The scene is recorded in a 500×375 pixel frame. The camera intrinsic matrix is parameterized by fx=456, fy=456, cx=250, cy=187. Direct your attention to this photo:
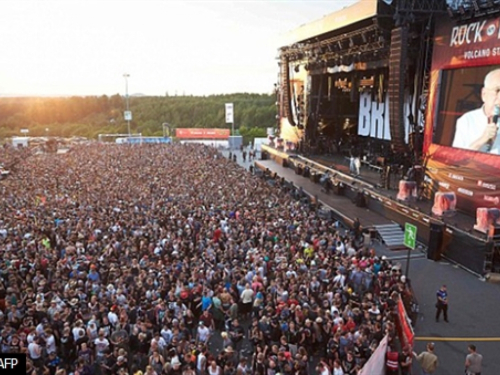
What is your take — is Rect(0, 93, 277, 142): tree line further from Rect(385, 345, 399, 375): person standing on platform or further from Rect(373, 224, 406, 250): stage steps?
Rect(385, 345, 399, 375): person standing on platform

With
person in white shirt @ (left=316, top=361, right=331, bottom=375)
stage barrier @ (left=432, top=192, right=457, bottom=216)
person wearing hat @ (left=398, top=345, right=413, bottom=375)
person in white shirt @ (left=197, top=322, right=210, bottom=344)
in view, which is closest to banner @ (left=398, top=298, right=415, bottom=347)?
person wearing hat @ (left=398, top=345, right=413, bottom=375)

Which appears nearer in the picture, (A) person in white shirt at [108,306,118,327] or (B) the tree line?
(A) person in white shirt at [108,306,118,327]

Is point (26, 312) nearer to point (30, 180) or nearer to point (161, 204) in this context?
point (161, 204)

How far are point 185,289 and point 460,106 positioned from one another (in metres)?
11.5

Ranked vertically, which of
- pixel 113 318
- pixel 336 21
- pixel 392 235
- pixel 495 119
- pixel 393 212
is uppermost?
pixel 336 21

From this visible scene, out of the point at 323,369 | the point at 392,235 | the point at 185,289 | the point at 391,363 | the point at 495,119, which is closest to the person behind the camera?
the point at 323,369

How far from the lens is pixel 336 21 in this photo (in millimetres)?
21797

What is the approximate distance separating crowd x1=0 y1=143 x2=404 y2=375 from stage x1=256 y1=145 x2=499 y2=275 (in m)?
3.09

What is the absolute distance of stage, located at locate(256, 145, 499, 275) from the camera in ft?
42.7

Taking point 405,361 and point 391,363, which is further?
point 405,361

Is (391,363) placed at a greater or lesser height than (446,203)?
lesser

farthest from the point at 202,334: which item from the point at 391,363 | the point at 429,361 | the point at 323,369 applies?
the point at 429,361

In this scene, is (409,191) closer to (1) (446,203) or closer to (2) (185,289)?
(1) (446,203)

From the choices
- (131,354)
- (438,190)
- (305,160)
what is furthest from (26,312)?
(305,160)
